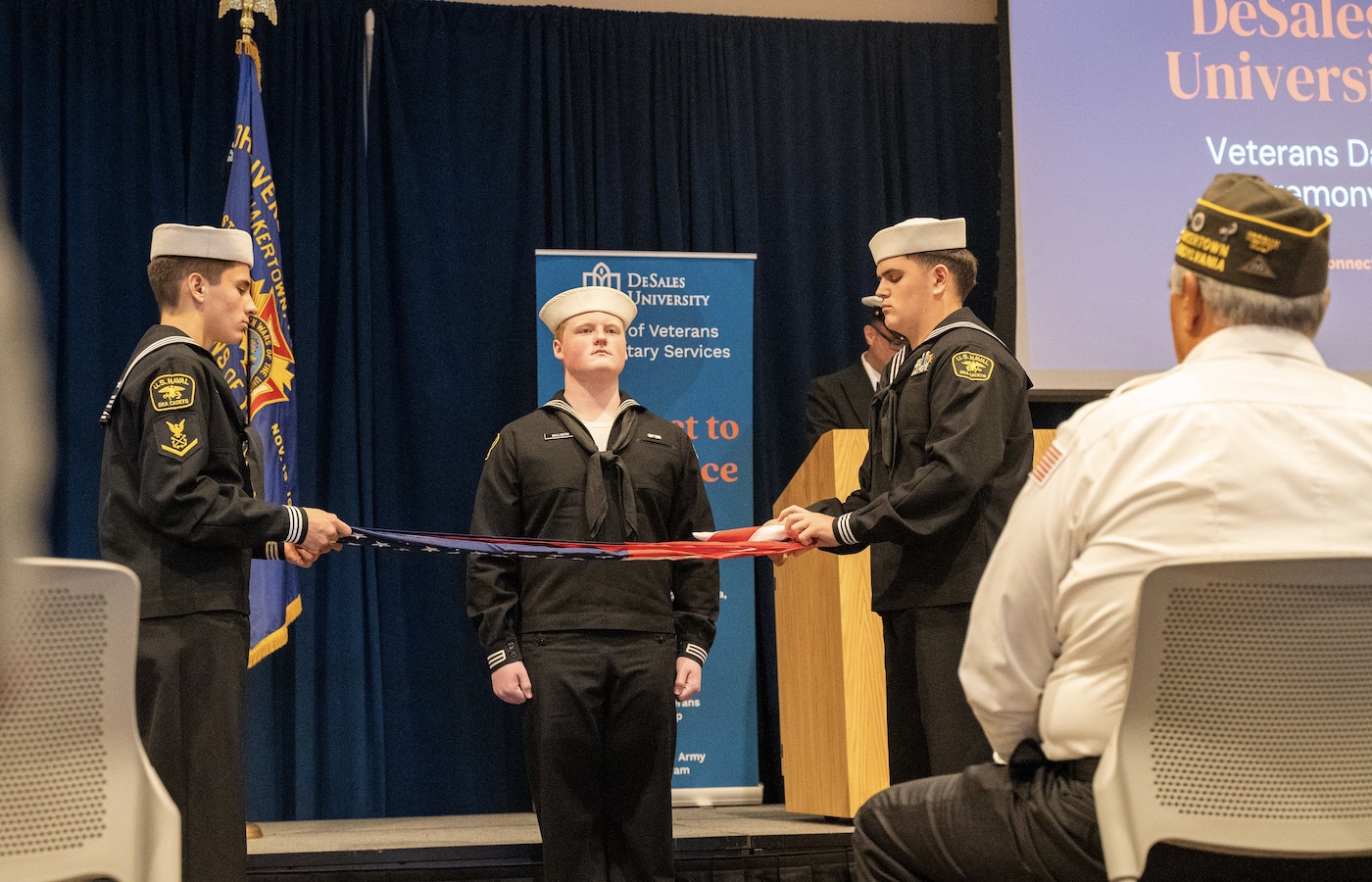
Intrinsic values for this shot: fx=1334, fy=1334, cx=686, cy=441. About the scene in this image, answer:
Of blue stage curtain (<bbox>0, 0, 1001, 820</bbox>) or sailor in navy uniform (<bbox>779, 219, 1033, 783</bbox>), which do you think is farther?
blue stage curtain (<bbox>0, 0, 1001, 820</bbox>)

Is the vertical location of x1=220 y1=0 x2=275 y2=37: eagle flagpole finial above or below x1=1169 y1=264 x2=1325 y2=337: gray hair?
above

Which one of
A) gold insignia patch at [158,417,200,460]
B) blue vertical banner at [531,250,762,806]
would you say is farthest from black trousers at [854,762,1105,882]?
blue vertical banner at [531,250,762,806]

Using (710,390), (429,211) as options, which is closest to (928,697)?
(710,390)

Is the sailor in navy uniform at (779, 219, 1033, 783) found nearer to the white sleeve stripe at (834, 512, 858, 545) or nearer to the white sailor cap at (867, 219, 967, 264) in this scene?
the white sleeve stripe at (834, 512, 858, 545)

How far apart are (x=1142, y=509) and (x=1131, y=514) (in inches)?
0.7

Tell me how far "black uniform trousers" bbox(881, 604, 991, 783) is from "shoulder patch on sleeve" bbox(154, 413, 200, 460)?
1.76 m

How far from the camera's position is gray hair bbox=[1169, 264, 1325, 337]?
1.99 meters

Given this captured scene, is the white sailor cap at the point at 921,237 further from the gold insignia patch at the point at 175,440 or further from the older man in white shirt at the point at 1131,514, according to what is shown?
the gold insignia patch at the point at 175,440

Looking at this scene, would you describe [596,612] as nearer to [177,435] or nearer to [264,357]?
[177,435]

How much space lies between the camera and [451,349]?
6.58 metres

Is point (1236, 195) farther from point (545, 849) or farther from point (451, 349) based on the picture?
point (451, 349)

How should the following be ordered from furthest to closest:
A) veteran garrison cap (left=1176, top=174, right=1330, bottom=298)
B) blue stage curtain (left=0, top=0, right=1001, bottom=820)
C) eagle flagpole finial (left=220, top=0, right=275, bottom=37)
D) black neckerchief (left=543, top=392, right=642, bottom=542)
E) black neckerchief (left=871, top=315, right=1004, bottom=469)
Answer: blue stage curtain (left=0, top=0, right=1001, bottom=820)
eagle flagpole finial (left=220, top=0, right=275, bottom=37)
black neckerchief (left=543, top=392, right=642, bottom=542)
black neckerchief (left=871, top=315, right=1004, bottom=469)
veteran garrison cap (left=1176, top=174, right=1330, bottom=298)

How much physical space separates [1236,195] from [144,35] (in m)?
5.74

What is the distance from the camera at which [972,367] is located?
329 cm
